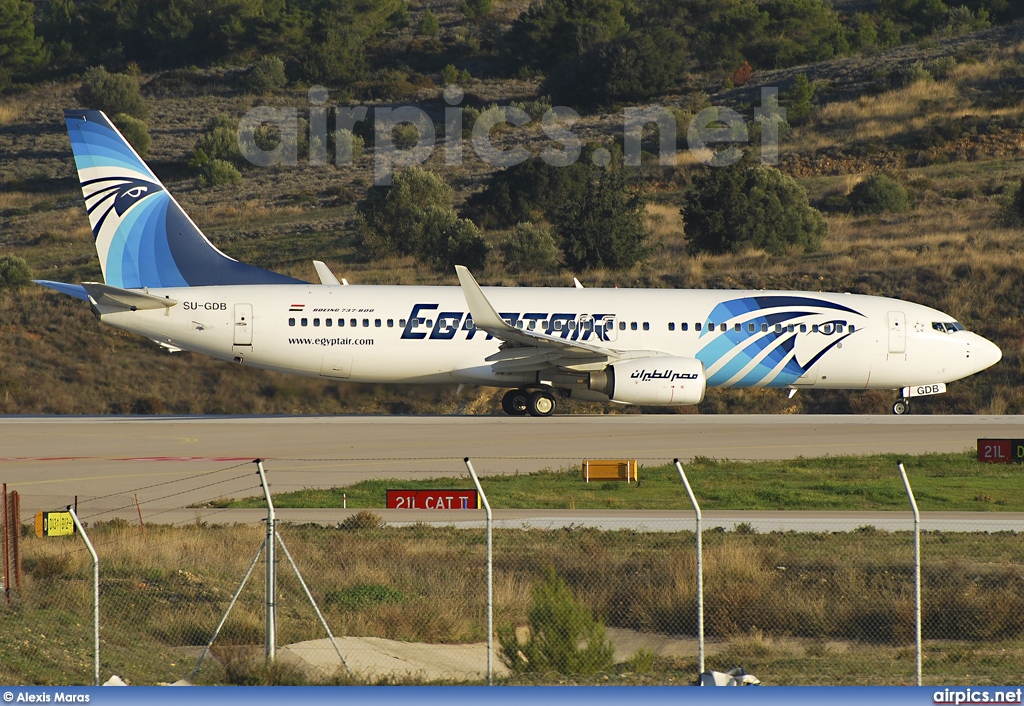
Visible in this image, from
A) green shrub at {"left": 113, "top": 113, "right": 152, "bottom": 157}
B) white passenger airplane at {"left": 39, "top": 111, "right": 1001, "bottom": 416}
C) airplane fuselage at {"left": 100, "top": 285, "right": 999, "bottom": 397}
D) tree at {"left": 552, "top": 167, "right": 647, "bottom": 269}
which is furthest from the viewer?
green shrub at {"left": 113, "top": 113, "right": 152, "bottom": 157}

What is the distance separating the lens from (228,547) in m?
17.5

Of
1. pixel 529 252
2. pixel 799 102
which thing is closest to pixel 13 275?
pixel 529 252

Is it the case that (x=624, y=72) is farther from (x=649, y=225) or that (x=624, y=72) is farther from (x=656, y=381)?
(x=656, y=381)

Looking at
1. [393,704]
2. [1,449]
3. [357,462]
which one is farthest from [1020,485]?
[1,449]

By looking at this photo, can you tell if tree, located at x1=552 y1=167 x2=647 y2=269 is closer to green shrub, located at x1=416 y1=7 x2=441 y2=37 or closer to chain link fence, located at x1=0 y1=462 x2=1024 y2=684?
chain link fence, located at x1=0 y1=462 x2=1024 y2=684

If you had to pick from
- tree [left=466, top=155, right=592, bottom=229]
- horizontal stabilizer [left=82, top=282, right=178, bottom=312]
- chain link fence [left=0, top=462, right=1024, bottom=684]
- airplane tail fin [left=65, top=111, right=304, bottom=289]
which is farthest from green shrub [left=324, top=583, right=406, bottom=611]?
tree [left=466, top=155, right=592, bottom=229]

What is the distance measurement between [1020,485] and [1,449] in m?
21.0

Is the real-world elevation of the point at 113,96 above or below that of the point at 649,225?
above

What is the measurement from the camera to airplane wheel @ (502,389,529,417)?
3403 centimetres

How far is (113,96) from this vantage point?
3472 inches

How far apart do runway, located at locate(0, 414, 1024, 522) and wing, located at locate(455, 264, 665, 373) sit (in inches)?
56.9

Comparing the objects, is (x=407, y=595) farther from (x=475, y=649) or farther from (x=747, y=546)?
(x=747, y=546)

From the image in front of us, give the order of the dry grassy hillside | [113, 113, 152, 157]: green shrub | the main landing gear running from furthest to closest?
[113, 113, 152, 157]: green shrub, the dry grassy hillside, the main landing gear

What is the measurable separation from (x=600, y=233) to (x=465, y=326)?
74.6 ft
